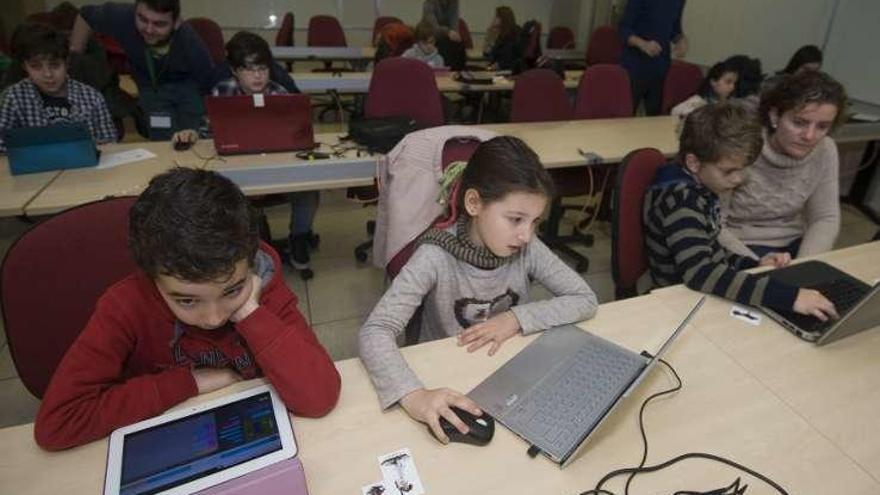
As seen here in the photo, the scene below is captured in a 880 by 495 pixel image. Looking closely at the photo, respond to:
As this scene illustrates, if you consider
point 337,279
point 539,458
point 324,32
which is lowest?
point 337,279

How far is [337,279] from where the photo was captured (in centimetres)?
258

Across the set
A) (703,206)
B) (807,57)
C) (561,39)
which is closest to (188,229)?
(703,206)

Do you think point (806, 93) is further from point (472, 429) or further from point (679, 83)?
point (679, 83)

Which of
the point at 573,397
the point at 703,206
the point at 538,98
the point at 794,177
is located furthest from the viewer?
the point at 538,98

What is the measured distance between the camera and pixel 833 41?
4039 mm

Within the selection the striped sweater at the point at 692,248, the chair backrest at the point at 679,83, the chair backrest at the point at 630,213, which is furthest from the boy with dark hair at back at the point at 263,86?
the chair backrest at the point at 679,83

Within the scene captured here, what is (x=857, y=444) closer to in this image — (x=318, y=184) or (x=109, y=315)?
(x=109, y=315)

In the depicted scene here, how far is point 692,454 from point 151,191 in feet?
3.25

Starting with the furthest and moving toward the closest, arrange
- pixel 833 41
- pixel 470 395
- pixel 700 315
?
pixel 833 41 < pixel 700 315 < pixel 470 395

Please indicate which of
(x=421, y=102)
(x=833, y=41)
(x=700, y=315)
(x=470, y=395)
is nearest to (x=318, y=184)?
(x=421, y=102)

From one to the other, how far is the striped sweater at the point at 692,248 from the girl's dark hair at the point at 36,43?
7.97 feet

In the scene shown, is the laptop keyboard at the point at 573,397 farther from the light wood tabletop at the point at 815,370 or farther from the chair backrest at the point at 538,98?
the chair backrest at the point at 538,98

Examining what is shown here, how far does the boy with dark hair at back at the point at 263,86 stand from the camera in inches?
90.4

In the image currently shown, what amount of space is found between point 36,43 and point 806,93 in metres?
2.90
